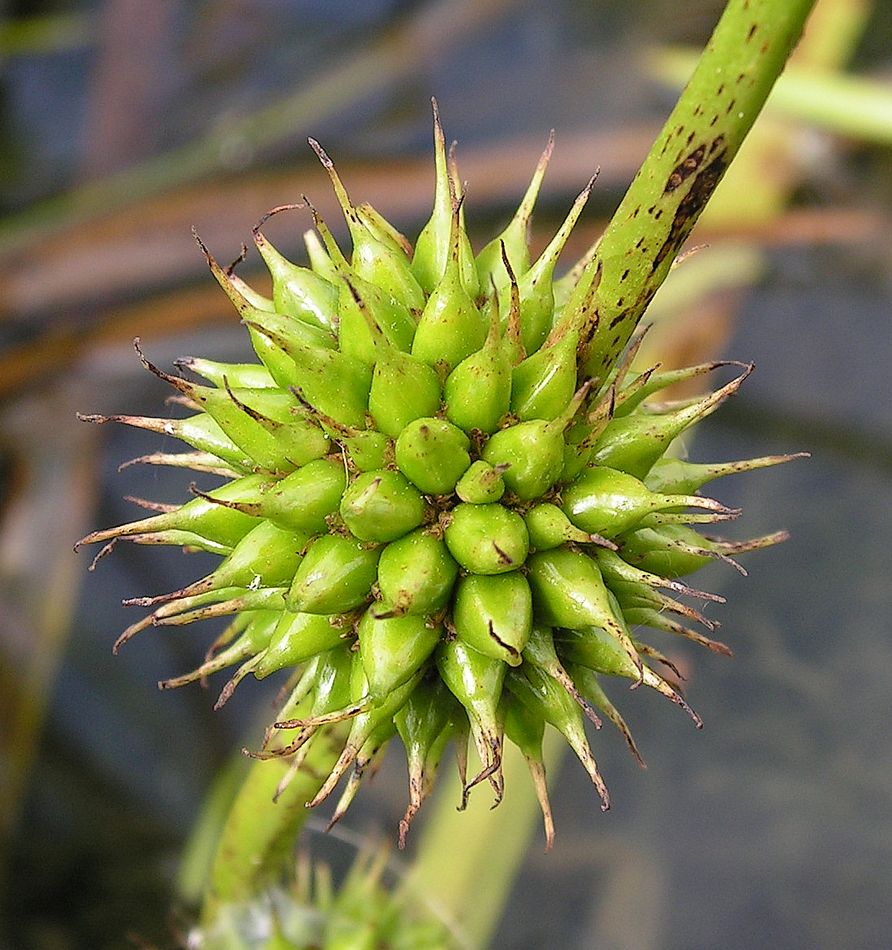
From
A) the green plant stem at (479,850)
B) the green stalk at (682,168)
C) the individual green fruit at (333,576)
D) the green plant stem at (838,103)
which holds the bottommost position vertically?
the green plant stem at (479,850)

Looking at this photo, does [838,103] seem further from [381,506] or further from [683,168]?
[381,506]

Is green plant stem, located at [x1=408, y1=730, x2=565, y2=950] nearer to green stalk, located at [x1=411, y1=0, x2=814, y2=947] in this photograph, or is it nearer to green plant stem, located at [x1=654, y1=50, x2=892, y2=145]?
green stalk, located at [x1=411, y1=0, x2=814, y2=947]

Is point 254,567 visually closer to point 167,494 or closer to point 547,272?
point 547,272

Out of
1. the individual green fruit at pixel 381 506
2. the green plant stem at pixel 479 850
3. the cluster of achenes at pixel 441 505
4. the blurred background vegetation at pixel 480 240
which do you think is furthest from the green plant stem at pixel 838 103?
the individual green fruit at pixel 381 506

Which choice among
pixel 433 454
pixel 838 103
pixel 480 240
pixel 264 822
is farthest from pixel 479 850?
pixel 838 103

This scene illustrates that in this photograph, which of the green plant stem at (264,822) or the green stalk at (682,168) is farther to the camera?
the green plant stem at (264,822)

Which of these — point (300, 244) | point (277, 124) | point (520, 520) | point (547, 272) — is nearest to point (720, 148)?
point (547, 272)

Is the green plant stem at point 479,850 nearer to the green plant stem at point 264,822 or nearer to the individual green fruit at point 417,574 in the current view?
the green plant stem at point 264,822
